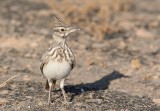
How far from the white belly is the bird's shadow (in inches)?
25.2

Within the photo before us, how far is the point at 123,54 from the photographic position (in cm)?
1193

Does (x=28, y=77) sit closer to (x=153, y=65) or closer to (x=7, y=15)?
(x=153, y=65)

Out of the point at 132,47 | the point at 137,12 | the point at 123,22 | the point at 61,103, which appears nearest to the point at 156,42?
the point at 132,47

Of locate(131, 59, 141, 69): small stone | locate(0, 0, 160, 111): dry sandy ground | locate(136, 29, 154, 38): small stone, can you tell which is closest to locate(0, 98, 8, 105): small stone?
locate(0, 0, 160, 111): dry sandy ground

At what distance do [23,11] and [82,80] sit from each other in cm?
537

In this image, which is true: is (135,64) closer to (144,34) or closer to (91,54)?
(91,54)

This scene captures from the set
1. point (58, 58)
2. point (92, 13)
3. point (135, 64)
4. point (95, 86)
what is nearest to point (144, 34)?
point (92, 13)

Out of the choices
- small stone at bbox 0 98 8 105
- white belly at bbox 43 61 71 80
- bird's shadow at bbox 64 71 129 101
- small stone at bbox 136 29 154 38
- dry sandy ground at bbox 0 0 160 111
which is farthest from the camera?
small stone at bbox 136 29 154 38

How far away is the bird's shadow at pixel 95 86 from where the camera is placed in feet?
30.2

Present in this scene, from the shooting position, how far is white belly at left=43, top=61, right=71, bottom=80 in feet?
26.7

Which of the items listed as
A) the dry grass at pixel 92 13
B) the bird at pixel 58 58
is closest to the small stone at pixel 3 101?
the bird at pixel 58 58

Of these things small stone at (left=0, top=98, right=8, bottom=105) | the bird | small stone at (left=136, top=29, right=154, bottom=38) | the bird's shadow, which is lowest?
Result: small stone at (left=0, top=98, right=8, bottom=105)

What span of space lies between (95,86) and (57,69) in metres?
1.70

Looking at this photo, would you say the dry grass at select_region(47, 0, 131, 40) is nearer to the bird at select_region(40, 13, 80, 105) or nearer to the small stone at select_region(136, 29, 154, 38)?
the small stone at select_region(136, 29, 154, 38)
